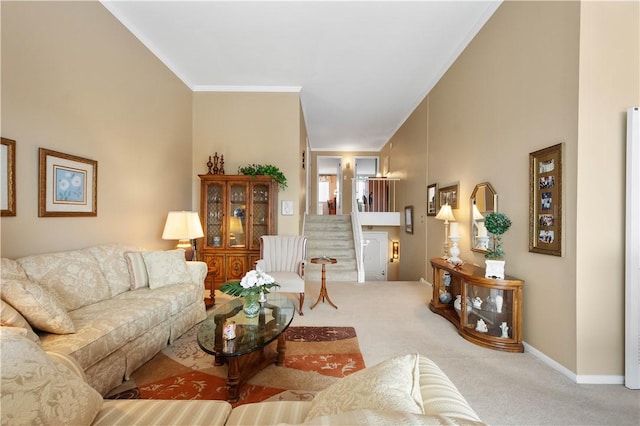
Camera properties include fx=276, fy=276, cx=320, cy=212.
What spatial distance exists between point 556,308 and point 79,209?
4439 millimetres

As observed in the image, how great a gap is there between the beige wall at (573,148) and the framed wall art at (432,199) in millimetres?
1746

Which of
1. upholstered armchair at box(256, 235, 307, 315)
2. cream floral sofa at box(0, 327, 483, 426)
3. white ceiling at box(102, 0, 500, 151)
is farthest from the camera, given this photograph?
upholstered armchair at box(256, 235, 307, 315)

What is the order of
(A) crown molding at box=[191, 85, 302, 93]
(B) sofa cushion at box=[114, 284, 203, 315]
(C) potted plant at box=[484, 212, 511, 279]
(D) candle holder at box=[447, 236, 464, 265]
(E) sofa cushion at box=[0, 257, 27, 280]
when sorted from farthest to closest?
1. (A) crown molding at box=[191, 85, 302, 93]
2. (D) candle holder at box=[447, 236, 464, 265]
3. (C) potted plant at box=[484, 212, 511, 279]
4. (B) sofa cushion at box=[114, 284, 203, 315]
5. (E) sofa cushion at box=[0, 257, 27, 280]

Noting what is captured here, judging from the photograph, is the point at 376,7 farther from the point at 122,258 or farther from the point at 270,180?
the point at 122,258

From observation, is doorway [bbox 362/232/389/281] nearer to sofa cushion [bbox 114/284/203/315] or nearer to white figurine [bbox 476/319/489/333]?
white figurine [bbox 476/319/489/333]

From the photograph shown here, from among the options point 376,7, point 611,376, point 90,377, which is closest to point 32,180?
point 90,377

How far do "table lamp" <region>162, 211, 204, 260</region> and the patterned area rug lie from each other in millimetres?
1285

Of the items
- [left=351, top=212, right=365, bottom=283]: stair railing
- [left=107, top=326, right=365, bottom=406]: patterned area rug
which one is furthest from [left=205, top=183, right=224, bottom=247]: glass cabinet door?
[left=351, top=212, right=365, bottom=283]: stair railing

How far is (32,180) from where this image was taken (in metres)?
2.28

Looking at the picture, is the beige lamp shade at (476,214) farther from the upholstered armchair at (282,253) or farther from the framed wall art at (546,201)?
the upholstered armchair at (282,253)

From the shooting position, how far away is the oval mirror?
10.2 ft

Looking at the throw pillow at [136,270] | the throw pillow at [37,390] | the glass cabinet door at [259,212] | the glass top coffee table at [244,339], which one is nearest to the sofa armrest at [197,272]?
the throw pillow at [136,270]

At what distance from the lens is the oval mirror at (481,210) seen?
123 inches

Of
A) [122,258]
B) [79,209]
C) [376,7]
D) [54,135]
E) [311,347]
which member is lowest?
[311,347]
